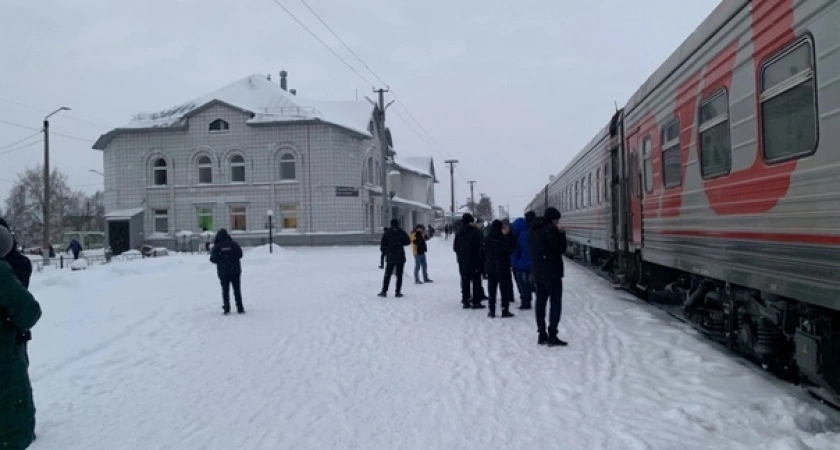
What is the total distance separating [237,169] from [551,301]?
131 ft

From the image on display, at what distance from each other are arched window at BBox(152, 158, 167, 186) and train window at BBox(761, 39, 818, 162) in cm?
4599

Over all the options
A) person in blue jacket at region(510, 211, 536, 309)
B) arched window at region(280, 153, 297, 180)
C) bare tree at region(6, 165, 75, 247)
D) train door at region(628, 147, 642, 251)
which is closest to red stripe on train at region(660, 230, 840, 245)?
train door at region(628, 147, 642, 251)

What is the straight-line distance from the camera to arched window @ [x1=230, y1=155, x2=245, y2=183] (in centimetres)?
4481

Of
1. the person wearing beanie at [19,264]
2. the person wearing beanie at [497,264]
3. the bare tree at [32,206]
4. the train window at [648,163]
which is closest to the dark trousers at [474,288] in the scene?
the person wearing beanie at [497,264]

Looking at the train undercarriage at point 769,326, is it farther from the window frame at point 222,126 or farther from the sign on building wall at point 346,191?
the window frame at point 222,126

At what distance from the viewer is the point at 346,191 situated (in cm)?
4412

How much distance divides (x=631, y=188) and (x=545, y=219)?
3692mm

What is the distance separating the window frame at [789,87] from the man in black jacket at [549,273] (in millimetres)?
3238

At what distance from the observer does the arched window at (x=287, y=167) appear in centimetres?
4441

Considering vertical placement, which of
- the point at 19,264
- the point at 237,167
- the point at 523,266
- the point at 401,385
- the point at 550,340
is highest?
the point at 237,167

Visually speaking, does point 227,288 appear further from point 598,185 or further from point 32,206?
point 32,206

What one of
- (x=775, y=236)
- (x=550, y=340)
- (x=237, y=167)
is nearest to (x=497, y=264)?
(x=550, y=340)

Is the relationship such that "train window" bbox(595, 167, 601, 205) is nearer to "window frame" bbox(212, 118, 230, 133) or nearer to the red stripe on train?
the red stripe on train

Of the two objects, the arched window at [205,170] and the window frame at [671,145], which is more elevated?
the arched window at [205,170]
